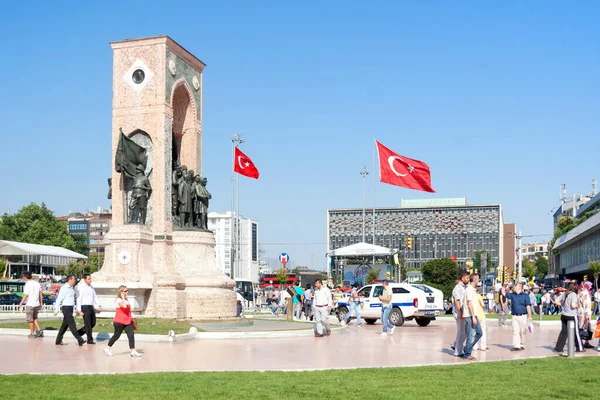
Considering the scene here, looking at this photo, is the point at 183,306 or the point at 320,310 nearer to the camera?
the point at 320,310

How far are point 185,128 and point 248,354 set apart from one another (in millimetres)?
13296

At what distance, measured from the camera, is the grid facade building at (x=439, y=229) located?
567 ft

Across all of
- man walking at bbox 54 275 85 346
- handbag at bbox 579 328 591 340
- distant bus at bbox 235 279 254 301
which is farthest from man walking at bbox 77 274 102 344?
distant bus at bbox 235 279 254 301

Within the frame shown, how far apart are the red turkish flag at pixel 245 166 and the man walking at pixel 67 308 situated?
59.4 feet

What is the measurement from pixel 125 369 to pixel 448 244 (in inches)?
6614

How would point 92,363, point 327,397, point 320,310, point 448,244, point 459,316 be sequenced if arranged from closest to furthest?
point 327,397 → point 92,363 → point 459,316 → point 320,310 → point 448,244

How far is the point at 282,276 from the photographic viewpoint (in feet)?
358

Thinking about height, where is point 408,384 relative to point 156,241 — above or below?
below

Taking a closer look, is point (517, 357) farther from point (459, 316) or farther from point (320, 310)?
point (320, 310)

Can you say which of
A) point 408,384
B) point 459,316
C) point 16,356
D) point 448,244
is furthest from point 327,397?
point 448,244

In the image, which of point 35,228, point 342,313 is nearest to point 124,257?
point 342,313

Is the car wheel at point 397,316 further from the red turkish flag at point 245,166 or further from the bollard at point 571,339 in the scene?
the bollard at point 571,339

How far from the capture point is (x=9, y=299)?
3888 centimetres

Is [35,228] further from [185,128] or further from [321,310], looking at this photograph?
[321,310]
